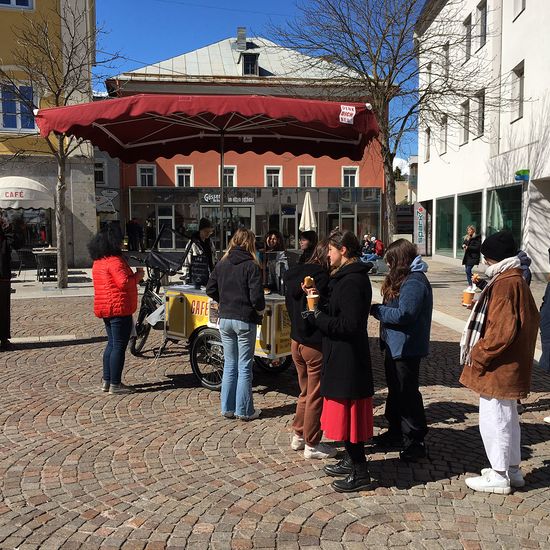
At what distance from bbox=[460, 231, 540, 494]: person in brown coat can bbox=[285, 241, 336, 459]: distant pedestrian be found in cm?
104

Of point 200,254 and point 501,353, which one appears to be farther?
point 200,254

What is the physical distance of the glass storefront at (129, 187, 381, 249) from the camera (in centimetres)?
3581

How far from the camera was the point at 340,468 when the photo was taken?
3.91 meters

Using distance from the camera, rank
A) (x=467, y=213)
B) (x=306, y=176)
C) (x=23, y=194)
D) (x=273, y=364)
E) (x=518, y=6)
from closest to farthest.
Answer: (x=273, y=364) → (x=518, y=6) → (x=23, y=194) → (x=467, y=213) → (x=306, y=176)

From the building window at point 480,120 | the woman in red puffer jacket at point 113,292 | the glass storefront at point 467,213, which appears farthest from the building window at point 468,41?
the woman in red puffer jacket at point 113,292

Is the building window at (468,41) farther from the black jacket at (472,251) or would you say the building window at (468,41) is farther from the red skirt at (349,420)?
the red skirt at (349,420)

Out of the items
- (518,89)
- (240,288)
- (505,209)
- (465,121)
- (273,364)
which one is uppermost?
(518,89)

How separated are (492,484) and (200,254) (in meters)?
4.53

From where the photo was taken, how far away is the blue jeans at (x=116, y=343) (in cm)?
590

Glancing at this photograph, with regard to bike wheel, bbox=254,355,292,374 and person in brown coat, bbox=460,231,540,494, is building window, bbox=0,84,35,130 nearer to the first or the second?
bike wheel, bbox=254,355,292,374

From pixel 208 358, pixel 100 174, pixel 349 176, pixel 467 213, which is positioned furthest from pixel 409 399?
pixel 100 174

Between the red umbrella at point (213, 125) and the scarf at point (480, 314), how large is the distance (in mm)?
2664

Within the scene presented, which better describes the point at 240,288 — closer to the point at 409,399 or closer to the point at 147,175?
the point at 409,399

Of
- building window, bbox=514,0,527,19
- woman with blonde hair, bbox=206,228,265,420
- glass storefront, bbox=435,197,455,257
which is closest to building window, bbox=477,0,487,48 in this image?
building window, bbox=514,0,527,19
